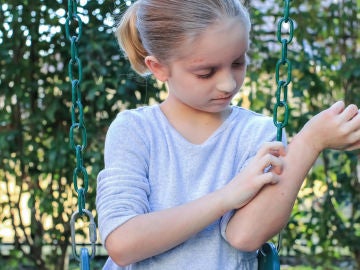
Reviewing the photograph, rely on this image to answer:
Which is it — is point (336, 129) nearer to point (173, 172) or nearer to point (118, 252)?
point (173, 172)

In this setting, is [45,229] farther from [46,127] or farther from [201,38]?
[201,38]

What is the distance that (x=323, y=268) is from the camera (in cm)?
455

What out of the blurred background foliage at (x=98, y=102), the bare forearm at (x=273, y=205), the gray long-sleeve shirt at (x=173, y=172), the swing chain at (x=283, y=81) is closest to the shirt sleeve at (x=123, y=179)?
the gray long-sleeve shirt at (x=173, y=172)

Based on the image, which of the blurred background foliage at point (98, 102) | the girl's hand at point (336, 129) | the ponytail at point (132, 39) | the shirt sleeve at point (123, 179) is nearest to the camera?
the girl's hand at point (336, 129)

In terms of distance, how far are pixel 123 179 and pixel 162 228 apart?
0.18 m

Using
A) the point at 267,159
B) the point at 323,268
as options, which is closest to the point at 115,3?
the point at 323,268

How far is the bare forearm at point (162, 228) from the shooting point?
180 cm

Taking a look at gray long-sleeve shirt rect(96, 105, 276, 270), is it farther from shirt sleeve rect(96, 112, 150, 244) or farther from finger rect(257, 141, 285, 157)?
finger rect(257, 141, 285, 157)

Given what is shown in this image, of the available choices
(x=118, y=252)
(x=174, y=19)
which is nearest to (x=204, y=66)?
A: (x=174, y=19)

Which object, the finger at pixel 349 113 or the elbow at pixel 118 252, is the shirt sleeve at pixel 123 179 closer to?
the elbow at pixel 118 252

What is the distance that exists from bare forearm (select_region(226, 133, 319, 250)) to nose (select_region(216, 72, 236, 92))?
0.69ft

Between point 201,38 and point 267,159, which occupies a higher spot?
point 201,38

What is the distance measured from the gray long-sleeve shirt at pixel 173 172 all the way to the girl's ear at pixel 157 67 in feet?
0.42

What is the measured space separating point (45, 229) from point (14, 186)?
1.04 ft
